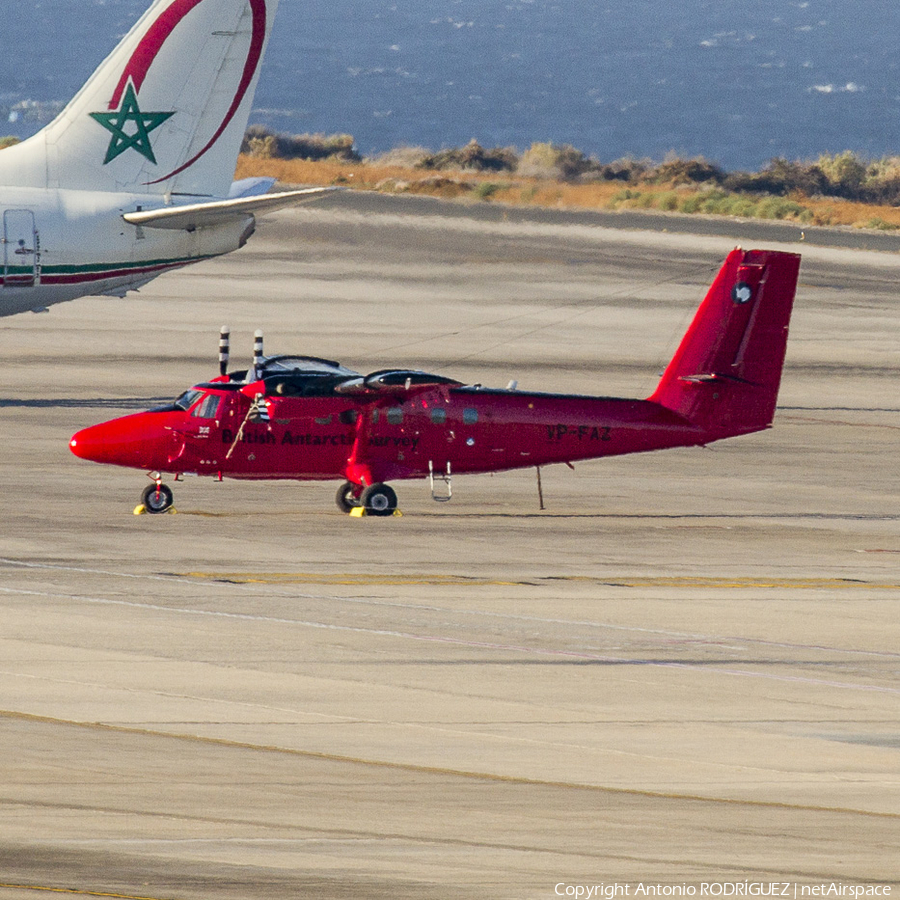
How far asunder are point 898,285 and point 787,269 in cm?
4157

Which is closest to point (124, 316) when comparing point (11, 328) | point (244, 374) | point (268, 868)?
point (11, 328)

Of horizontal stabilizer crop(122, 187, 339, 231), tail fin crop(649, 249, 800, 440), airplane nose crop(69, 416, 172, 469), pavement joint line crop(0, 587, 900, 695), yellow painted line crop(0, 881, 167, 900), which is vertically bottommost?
pavement joint line crop(0, 587, 900, 695)

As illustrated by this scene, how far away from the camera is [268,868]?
1527cm

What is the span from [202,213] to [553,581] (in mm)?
18943

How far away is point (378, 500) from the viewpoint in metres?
32.8

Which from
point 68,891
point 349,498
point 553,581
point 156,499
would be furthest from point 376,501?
point 68,891

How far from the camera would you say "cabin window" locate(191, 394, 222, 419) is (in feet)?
106

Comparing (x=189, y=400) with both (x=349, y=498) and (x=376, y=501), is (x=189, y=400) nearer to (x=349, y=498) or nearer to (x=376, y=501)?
(x=349, y=498)

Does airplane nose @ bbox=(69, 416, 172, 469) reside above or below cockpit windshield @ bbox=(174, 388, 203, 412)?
below

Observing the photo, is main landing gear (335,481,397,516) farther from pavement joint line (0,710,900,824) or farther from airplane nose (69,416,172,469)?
pavement joint line (0,710,900,824)

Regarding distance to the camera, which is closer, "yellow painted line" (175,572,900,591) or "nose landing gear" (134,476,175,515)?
"yellow painted line" (175,572,900,591)

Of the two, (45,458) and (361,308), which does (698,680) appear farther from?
(361,308)

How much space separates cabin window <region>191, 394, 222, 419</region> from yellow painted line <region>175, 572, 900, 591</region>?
16.2 ft

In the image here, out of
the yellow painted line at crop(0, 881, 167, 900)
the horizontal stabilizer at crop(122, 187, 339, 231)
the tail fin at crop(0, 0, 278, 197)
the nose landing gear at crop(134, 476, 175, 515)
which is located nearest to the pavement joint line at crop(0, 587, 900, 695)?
the nose landing gear at crop(134, 476, 175, 515)
